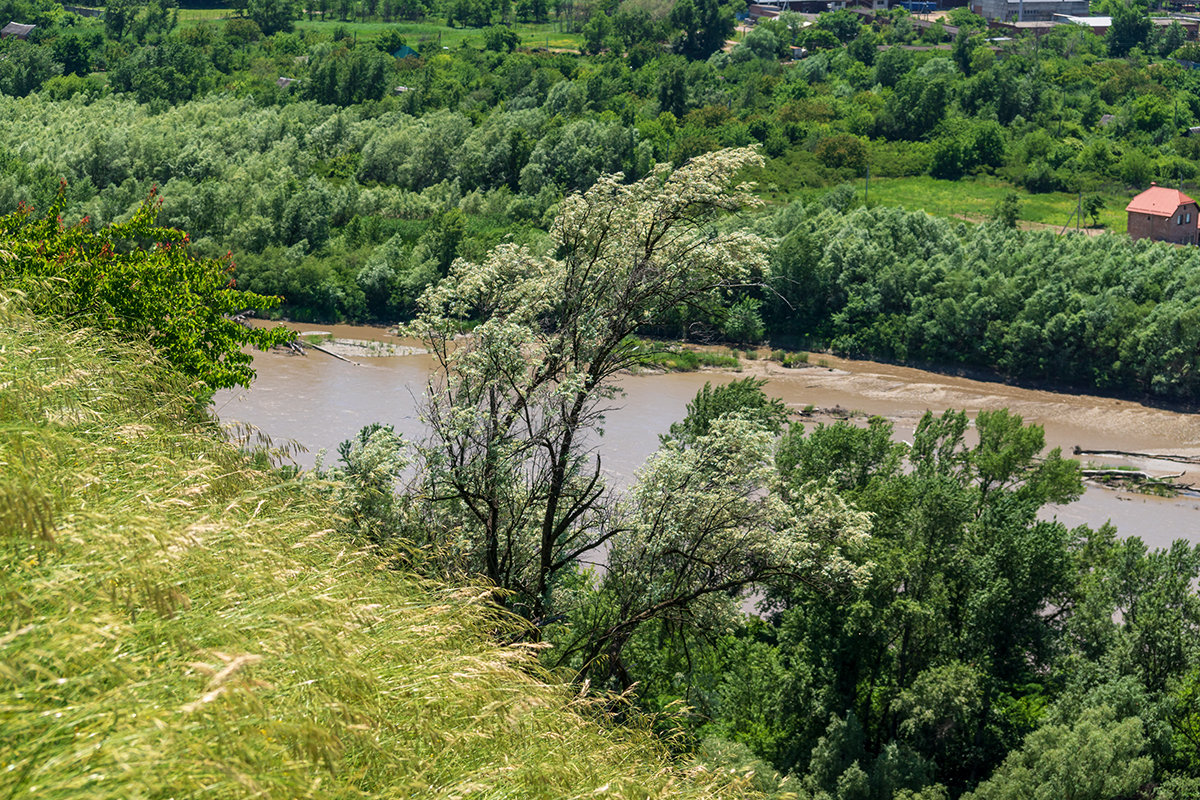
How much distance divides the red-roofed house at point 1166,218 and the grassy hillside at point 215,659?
48.1 meters

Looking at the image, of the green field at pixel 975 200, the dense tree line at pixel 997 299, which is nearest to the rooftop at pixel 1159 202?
the green field at pixel 975 200

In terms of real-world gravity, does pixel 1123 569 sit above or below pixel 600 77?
below

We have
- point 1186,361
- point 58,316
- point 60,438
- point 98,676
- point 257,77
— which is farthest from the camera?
point 257,77

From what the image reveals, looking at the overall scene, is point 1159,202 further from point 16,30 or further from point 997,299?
point 16,30

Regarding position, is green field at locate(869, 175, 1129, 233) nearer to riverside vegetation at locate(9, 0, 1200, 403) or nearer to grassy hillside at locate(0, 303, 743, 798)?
riverside vegetation at locate(9, 0, 1200, 403)

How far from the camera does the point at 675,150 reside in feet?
193

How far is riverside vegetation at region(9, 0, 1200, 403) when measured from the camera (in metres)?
42.8

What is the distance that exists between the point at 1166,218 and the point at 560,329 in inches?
1722

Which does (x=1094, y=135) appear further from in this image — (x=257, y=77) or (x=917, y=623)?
(x=917, y=623)

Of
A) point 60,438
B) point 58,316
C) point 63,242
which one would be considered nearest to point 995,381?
point 63,242

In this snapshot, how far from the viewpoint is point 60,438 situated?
262 inches

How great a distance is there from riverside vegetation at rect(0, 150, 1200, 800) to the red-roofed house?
A: 25.6 m

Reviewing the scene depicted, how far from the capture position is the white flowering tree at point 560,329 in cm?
1258

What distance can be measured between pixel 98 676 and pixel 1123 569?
20.0 m
